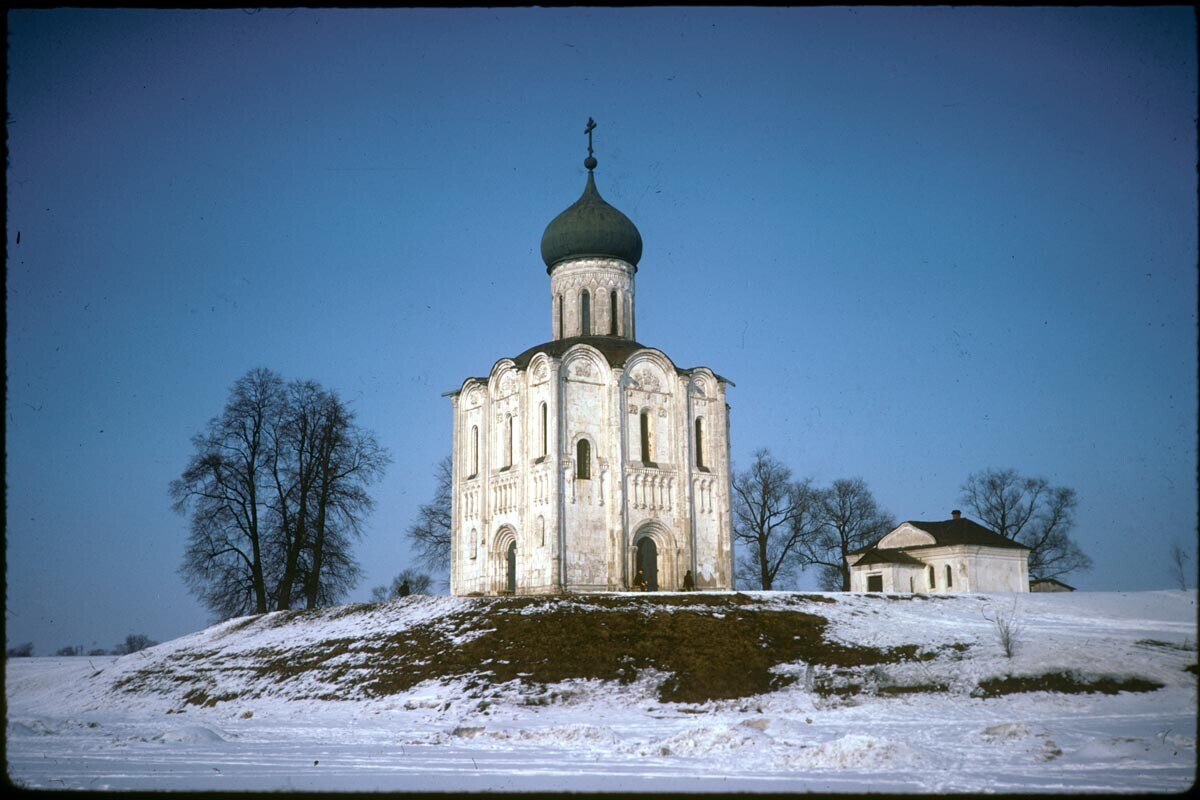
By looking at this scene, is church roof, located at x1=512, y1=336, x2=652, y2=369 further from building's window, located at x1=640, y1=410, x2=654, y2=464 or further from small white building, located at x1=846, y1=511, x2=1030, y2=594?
small white building, located at x1=846, y1=511, x2=1030, y2=594

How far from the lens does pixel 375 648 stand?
23.6 m

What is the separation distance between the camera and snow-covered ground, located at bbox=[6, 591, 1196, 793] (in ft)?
38.0

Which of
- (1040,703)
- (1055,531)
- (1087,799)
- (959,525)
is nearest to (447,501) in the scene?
(959,525)

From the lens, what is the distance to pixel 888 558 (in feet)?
125

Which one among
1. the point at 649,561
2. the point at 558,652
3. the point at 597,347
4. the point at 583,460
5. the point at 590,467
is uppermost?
the point at 597,347

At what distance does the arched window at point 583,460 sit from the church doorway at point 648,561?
271 cm

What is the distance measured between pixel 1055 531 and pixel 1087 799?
43.5 meters

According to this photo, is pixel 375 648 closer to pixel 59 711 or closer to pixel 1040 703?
pixel 59 711

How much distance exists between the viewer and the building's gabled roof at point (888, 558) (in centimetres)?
3816

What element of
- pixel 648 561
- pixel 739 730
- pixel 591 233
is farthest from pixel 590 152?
pixel 739 730

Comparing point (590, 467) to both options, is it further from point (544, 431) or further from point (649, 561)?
point (649, 561)

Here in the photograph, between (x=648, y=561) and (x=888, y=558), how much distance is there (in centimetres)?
977

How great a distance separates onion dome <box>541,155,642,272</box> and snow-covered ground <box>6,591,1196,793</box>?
14.0 meters

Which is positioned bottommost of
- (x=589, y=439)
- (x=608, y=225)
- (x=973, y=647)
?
(x=973, y=647)
